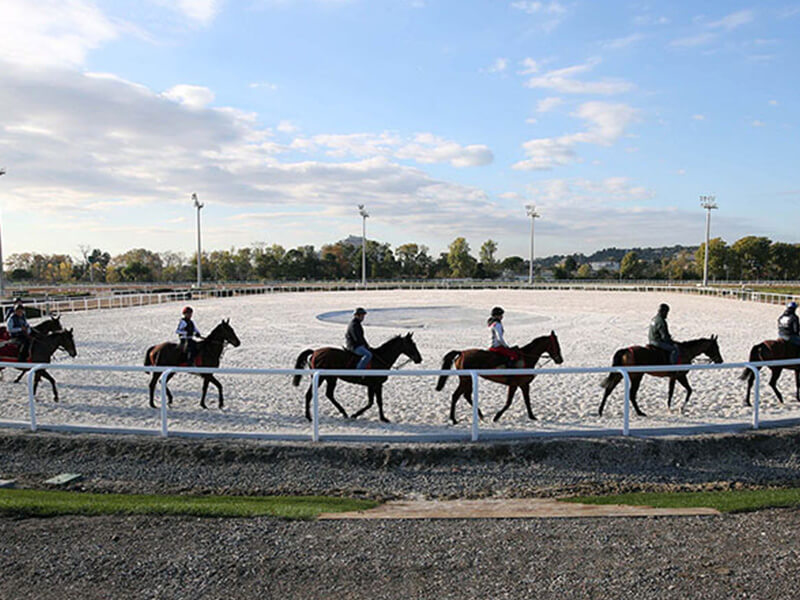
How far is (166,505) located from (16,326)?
6.86m

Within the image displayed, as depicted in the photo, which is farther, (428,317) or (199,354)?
(428,317)

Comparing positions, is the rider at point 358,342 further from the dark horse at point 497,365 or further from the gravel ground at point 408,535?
the gravel ground at point 408,535

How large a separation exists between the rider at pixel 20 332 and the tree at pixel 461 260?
103 m

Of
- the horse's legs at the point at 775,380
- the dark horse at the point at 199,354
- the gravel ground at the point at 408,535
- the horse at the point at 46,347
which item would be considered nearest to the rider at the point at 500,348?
the gravel ground at the point at 408,535

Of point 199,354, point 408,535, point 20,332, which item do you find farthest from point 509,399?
point 20,332

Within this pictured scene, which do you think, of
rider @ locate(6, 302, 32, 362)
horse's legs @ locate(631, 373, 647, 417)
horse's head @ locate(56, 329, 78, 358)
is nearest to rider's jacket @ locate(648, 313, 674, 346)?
horse's legs @ locate(631, 373, 647, 417)

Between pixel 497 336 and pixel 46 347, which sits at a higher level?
pixel 497 336

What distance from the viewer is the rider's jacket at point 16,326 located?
1026 centimetres

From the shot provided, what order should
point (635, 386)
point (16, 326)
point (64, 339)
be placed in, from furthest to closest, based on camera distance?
point (64, 339) < point (16, 326) < point (635, 386)

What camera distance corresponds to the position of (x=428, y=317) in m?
26.6

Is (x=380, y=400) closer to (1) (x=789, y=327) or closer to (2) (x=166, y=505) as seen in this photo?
(2) (x=166, y=505)

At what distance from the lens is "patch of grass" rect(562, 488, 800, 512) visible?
5426 millimetres

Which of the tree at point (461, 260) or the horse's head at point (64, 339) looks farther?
the tree at point (461, 260)

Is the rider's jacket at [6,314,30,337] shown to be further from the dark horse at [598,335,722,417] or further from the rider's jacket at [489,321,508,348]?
the dark horse at [598,335,722,417]
